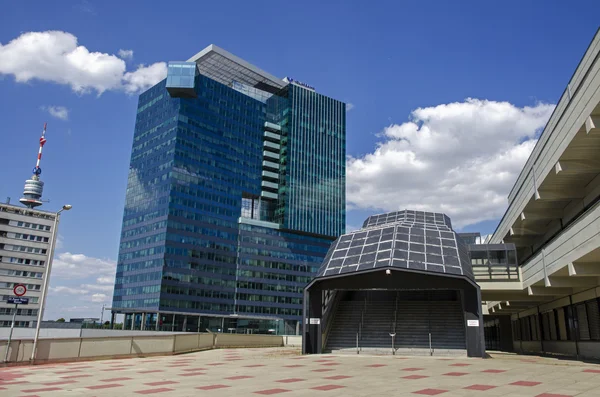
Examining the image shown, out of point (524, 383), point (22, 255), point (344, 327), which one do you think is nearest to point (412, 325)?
point (344, 327)

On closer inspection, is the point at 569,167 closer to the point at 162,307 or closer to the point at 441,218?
the point at 441,218

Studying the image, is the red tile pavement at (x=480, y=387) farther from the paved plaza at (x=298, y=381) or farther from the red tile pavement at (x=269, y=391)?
the red tile pavement at (x=269, y=391)

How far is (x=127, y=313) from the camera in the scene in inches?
4855

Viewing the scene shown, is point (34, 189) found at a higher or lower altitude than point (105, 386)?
higher

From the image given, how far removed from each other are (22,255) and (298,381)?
131m

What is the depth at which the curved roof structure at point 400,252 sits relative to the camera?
3080 centimetres

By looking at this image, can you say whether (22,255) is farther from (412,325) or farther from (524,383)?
(524,383)

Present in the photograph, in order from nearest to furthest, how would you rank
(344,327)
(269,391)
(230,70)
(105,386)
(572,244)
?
(269,391)
(105,386)
(572,244)
(344,327)
(230,70)

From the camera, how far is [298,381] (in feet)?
53.8

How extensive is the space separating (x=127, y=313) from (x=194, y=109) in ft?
183

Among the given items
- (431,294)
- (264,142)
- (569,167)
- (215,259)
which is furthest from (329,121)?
(569,167)

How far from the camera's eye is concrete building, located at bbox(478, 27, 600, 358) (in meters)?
21.1

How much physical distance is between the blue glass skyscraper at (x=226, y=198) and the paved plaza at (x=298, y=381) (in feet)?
326

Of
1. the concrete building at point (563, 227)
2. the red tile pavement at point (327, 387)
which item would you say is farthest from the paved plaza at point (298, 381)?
the concrete building at point (563, 227)
